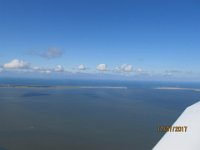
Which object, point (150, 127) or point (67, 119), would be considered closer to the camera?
point (150, 127)

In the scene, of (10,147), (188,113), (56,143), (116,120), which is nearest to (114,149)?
(56,143)

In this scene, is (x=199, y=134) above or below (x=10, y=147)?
above

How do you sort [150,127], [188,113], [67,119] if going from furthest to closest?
[67,119] < [150,127] < [188,113]

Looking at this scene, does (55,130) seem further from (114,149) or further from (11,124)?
(114,149)

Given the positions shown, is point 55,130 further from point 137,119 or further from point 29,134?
point 137,119

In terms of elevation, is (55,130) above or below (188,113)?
below

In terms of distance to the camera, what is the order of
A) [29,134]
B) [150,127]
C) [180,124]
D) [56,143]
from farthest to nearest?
[150,127] → [29,134] → [56,143] → [180,124]

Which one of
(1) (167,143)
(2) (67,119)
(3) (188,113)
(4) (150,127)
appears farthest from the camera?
(2) (67,119)

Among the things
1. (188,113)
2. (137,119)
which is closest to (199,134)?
(188,113)

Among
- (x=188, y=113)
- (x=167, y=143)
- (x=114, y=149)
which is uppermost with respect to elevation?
(x=188, y=113)
